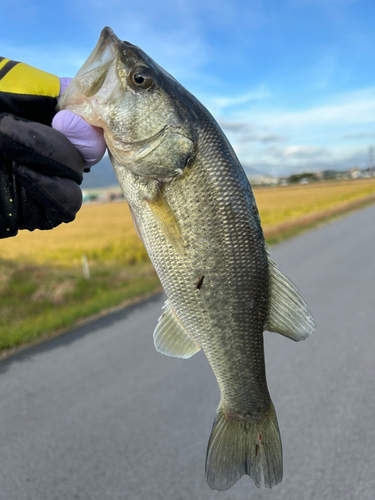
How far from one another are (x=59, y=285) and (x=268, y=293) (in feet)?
22.7

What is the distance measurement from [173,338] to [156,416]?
2354mm

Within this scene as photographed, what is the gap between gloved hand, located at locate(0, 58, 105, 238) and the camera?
58.3 inches

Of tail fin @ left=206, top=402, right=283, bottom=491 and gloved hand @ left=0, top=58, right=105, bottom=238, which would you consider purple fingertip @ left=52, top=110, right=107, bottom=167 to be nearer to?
gloved hand @ left=0, top=58, right=105, bottom=238

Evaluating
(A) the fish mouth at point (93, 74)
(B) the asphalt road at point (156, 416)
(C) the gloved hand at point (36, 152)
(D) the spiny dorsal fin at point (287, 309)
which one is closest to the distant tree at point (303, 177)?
(B) the asphalt road at point (156, 416)

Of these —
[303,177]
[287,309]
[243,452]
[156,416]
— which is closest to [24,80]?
[287,309]

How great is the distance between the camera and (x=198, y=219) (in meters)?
1.63

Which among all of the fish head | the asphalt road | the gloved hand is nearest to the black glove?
the gloved hand

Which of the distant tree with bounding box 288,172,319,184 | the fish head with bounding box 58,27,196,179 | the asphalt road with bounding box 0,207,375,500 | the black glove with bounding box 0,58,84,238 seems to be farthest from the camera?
the distant tree with bounding box 288,172,319,184

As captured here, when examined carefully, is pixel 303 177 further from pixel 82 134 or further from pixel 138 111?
pixel 82 134

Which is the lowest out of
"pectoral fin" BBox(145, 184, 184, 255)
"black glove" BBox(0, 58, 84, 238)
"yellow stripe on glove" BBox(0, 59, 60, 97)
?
"pectoral fin" BBox(145, 184, 184, 255)

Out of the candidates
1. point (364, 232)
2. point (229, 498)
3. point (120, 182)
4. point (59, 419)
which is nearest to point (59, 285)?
point (59, 419)

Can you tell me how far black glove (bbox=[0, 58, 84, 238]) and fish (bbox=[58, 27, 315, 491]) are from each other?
0.39 feet

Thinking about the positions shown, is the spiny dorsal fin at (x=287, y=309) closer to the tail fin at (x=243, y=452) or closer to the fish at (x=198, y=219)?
the fish at (x=198, y=219)

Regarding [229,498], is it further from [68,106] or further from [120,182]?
[68,106]
